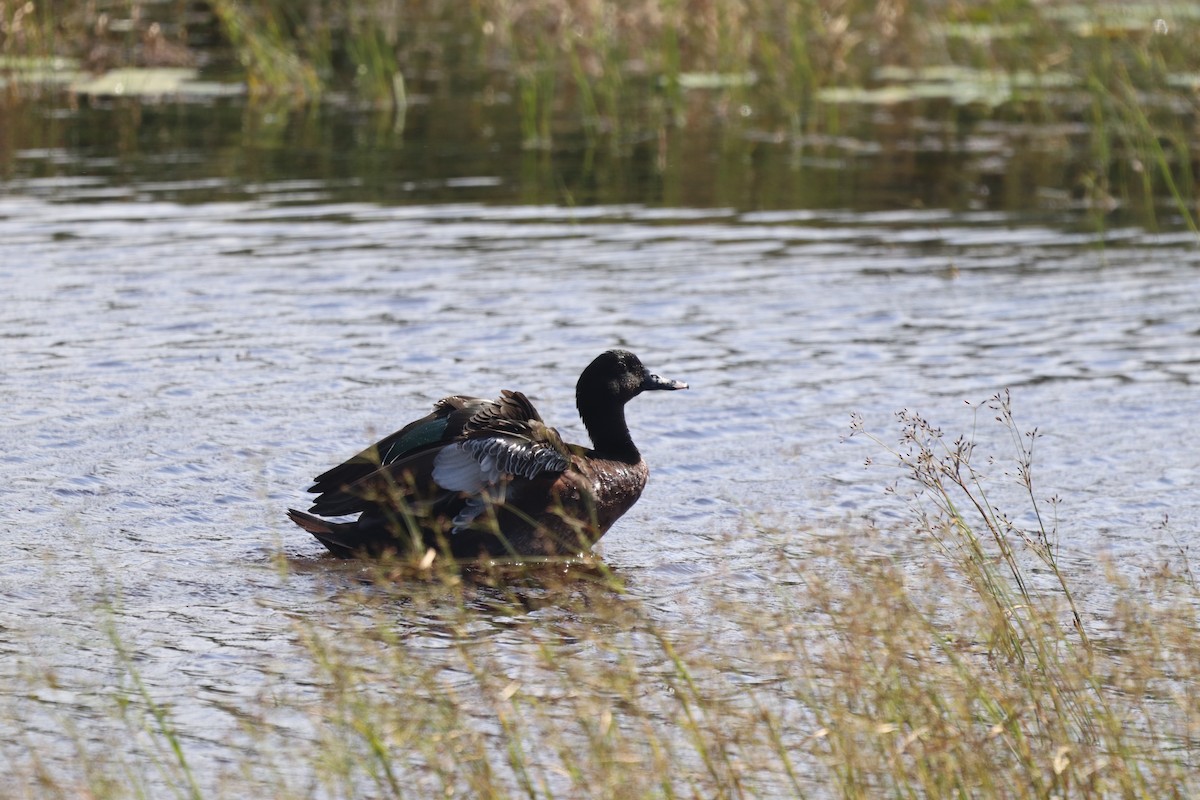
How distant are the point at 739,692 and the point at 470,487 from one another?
175 centimetres

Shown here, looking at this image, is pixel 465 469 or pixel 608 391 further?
pixel 608 391

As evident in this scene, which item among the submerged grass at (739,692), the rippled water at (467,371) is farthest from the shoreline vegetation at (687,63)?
the submerged grass at (739,692)

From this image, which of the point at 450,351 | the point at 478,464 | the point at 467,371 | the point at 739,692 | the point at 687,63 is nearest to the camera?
the point at 739,692

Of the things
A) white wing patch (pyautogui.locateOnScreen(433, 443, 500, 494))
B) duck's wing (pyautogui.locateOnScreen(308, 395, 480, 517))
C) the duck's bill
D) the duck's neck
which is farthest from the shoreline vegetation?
white wing patch (pyautogui.locateOnScreen(433, 443, 500, 494))

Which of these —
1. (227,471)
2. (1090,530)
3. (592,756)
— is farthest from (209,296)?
(592,756)

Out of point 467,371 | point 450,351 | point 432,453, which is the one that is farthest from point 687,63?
point 432,453

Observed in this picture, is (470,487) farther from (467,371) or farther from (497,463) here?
(467,371)

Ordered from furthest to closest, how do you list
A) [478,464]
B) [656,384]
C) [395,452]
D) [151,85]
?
1. [151,85]
2. [656,384]
3. [395,452]
4. [478,464]

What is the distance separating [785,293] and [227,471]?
17.4 ft

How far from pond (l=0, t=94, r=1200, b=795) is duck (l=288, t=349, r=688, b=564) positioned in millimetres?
230

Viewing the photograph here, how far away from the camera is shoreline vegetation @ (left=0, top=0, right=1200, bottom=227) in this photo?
1802 cm

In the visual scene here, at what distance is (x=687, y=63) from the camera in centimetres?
2230

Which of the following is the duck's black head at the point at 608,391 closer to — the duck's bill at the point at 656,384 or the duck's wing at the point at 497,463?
the duck's bill at the point at 656,384

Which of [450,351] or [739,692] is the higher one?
[450,351]
